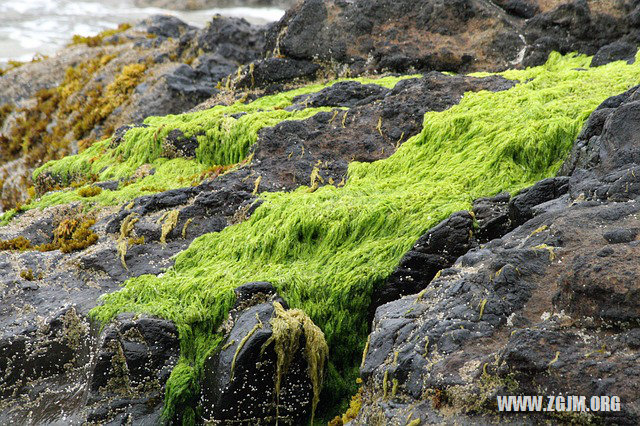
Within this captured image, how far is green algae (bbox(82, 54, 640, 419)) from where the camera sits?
5125 millimetres

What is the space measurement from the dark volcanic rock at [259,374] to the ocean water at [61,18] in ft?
59.9

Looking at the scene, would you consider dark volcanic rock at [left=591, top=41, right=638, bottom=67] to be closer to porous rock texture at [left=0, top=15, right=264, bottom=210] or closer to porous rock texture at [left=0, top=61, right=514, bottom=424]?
porous rock texture at [left=0, top=61, right=514, bottom=424]

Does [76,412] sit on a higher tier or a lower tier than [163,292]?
lower

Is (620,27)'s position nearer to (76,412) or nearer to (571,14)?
(571,14)

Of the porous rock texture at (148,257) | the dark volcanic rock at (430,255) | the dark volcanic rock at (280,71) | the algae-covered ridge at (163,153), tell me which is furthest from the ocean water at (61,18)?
the dark volcanic rock at (430,255)

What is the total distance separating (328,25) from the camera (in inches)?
396

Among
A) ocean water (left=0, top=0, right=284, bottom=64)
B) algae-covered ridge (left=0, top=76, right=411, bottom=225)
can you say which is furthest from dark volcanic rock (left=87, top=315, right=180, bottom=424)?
ocean water (left=0, top=0, right=284, bottom=64)

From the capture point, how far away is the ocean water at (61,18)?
2135cm

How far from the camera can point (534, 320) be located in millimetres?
3412

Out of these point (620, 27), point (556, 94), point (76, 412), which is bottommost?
point (76, 412)

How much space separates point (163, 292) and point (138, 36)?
38.4 ft

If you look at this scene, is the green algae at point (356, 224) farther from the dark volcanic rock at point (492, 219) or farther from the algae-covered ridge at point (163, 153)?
the algae-covered ridge at point (163, 153)

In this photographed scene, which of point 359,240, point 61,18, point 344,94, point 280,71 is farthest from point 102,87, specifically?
point 61,18

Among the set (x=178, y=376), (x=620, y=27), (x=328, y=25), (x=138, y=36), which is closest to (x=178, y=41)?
(x=138, y=36)
